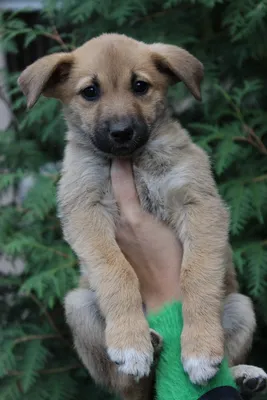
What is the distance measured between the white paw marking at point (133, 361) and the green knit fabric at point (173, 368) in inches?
3.2

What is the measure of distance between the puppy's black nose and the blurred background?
1.04m

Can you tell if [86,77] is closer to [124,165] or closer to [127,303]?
[124,165]

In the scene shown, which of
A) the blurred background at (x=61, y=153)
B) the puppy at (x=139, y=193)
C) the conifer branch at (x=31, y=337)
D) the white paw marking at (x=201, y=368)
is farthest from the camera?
the conifer branch at (x=31, y=337)

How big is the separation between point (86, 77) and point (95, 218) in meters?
0.72

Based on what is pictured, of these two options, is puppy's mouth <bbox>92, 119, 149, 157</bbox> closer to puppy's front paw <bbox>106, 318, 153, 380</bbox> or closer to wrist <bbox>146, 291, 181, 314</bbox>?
wrist <bbox>146, 291, 181, 314</bbox>

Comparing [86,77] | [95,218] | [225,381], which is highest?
[86,77]

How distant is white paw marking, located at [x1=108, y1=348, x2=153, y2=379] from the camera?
237cm

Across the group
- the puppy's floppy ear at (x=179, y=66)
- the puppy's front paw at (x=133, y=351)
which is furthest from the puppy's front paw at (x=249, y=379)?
the puppy's floppy ear at (x=179, y=66)

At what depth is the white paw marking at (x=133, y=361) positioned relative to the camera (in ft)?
7.77

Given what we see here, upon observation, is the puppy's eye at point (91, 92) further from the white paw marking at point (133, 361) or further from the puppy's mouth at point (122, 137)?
the white paw marking at point (133, 361)

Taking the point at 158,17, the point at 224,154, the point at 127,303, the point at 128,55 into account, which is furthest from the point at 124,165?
the point at 158,17

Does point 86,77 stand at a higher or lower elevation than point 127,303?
higher

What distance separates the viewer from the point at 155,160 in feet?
9.26

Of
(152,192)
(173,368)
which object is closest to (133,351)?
(173,368)
